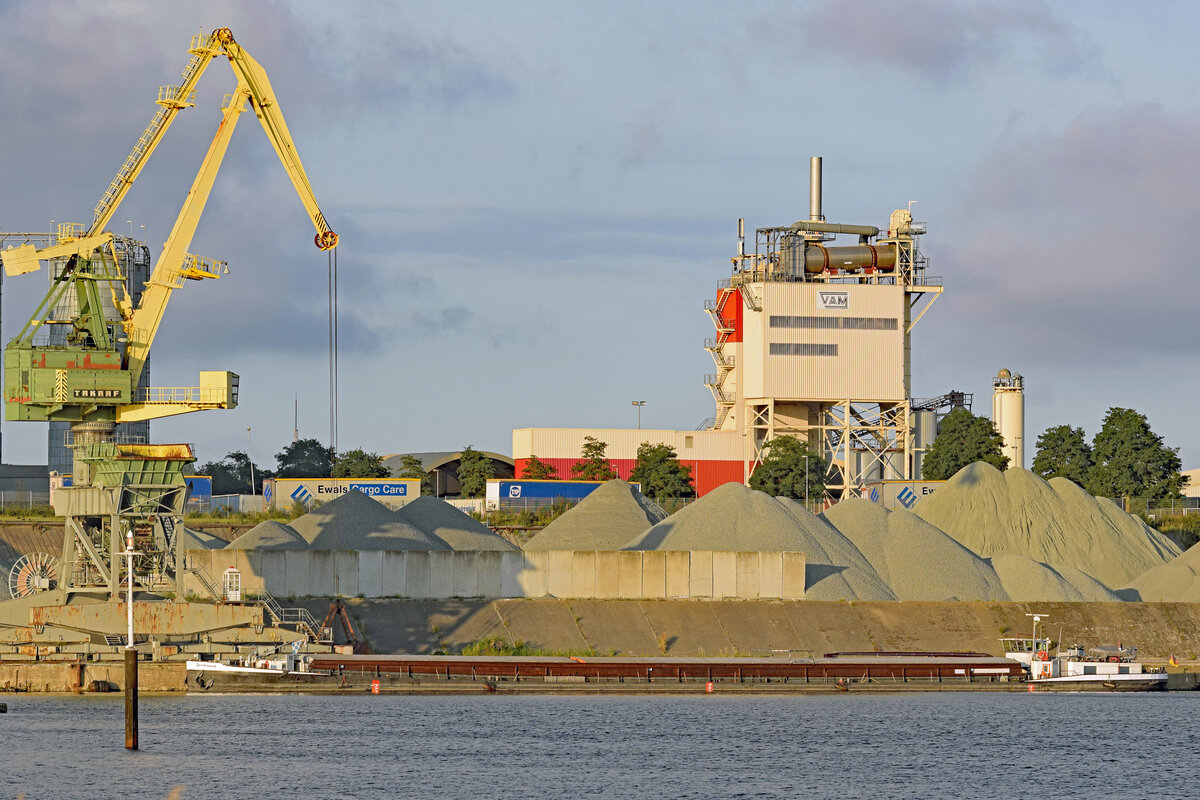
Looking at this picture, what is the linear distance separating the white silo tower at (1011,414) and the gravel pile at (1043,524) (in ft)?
134

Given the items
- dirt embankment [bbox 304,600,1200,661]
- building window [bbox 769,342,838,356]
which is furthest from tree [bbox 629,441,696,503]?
dirt embankment [bbox 304,600,1200,661]

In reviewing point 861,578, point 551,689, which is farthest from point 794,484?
point 551,689

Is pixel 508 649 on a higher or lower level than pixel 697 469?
lower

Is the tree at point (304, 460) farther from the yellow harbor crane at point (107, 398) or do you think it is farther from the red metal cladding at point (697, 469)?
the yellow harbor crane at point (107, 398)

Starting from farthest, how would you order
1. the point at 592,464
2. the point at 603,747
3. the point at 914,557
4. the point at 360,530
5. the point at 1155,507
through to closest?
1. the point at 592,464
2. the point at 1155,507
3. the point at 914,557
4. the point at 360,530
5. the point at 603,747

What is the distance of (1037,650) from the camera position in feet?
272

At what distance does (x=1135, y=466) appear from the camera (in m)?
140

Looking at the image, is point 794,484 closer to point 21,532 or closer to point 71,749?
point 21,532

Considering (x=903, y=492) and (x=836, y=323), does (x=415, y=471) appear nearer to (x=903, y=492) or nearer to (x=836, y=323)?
(x=836, y=323)

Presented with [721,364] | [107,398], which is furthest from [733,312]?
[107,398]

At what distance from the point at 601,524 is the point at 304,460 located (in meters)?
82.1

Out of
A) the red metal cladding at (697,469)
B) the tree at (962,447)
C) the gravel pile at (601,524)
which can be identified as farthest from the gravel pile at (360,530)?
the tree at (962,447)

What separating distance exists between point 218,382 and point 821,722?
3087cm

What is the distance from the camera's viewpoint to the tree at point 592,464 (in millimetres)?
141125
